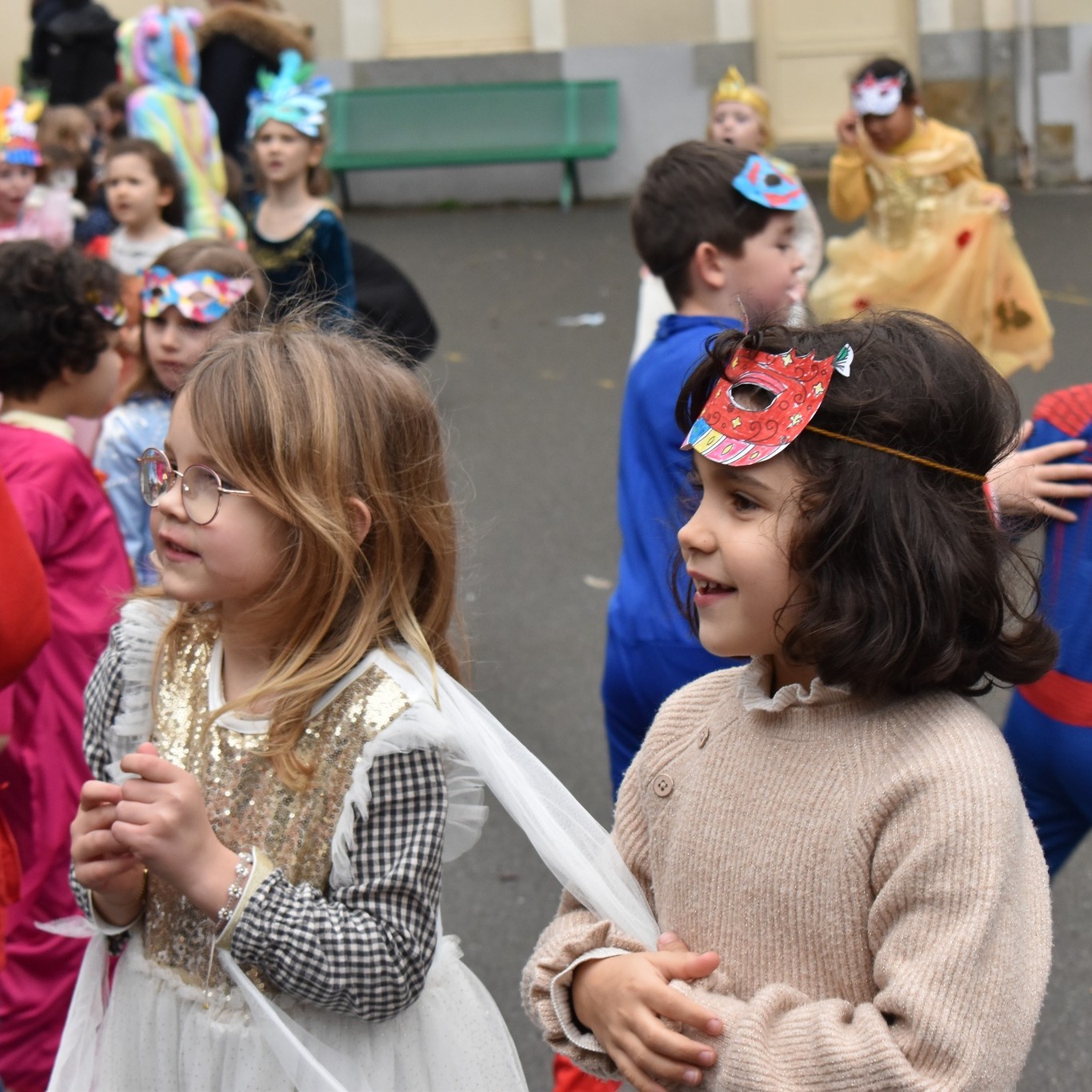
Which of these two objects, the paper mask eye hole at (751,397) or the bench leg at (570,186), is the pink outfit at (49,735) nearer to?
the paper mask eye hole at (751,397)

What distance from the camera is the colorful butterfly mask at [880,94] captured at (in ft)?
22.4

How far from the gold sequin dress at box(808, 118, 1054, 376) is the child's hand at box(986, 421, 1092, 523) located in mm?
4267

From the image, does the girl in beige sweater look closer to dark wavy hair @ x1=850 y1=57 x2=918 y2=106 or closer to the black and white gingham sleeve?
the black and white gingham sleeve

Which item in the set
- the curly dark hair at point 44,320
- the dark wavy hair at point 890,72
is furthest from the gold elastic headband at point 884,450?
the dark wavy hair at point 890,72

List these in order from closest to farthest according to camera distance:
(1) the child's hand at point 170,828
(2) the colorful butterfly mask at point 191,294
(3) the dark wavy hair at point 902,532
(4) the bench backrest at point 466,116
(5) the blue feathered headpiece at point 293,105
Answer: (3) the dark wavy hair at point 902,532
(1) the child's hand at point 170,828
(2) the colorful butterfly mask at point 191,294
(5) the blue feathered headpiece at point 293,105
(4) the bench backrest at point 466,116

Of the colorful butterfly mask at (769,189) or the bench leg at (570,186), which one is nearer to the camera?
→ the colorful butterfly mask at (769,189)

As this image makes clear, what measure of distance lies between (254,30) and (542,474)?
9.67 feet

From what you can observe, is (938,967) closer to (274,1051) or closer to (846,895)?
(846,895)

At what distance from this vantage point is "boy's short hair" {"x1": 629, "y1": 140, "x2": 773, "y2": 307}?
3.39 metres

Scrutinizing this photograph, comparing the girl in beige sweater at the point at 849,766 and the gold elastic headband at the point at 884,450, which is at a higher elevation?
the gold elastic headband at the point at 884,450

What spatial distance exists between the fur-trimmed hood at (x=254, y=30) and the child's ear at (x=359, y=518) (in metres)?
6.80

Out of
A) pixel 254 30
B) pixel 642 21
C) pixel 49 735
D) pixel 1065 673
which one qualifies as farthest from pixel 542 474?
pixel 642 21

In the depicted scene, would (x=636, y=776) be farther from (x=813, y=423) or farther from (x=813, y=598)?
(x=813, y=423)

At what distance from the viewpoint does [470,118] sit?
1536 centimetres
